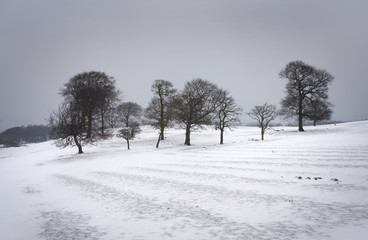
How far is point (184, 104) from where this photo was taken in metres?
29.9

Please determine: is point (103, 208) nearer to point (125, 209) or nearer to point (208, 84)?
point (125, 209)

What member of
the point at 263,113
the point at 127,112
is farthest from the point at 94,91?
the point at 263,113

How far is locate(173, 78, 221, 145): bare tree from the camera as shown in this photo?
29.4 metres

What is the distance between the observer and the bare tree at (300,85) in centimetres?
3225

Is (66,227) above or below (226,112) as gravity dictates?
below

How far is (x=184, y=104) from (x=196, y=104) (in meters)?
1.94

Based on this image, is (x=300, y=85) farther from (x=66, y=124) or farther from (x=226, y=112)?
(x=66, y=124)

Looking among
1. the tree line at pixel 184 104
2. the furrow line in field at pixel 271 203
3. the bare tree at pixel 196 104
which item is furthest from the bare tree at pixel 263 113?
the furrow line in field at pixel 271 203

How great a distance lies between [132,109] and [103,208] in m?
47.4

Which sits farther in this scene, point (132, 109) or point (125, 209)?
point (132, 109)

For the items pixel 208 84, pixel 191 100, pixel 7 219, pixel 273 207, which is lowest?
pixel 7 219

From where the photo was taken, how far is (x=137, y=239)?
5.54m

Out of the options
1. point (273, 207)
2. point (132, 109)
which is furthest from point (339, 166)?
point (132, 109)

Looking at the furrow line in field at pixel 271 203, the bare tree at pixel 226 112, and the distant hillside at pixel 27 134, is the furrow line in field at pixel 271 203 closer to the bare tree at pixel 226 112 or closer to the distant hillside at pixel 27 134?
the bare tree at pixel 226 112
